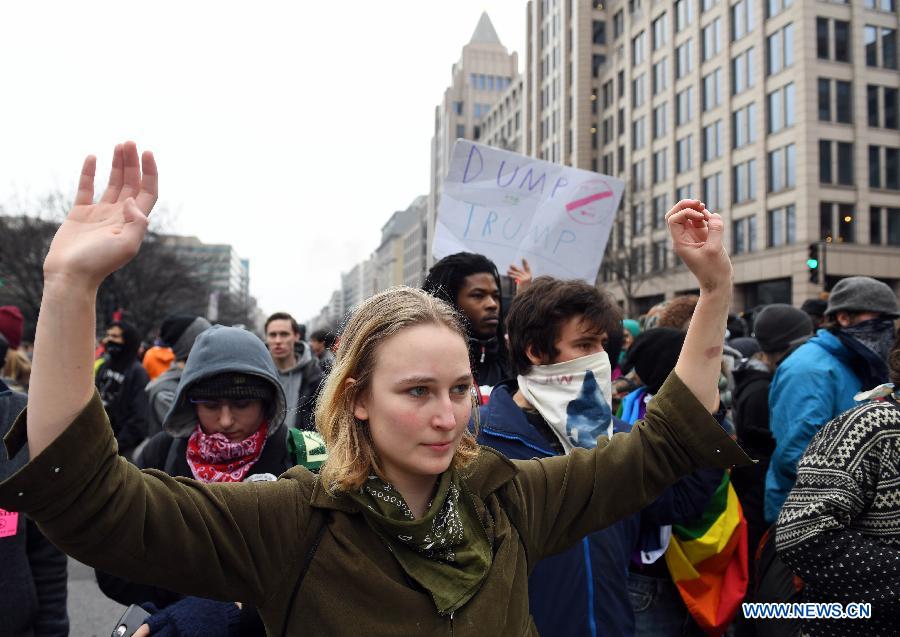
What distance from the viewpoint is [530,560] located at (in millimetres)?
1698

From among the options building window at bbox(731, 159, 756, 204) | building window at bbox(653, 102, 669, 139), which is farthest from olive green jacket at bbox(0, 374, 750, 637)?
building window at bbox(653, 102, 669, 139)

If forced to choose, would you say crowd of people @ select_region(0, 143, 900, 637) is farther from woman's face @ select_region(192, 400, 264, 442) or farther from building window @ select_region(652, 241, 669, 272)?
building window @ select_region(652, 241, 669, 272)

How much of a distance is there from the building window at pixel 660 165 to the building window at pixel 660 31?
7560 mm

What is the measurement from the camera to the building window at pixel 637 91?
48.5 m

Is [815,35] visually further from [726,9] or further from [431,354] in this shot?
[431,354]

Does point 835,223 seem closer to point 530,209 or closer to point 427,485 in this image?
point 530,209

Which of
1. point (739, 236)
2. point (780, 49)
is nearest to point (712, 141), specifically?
point (739, 236)

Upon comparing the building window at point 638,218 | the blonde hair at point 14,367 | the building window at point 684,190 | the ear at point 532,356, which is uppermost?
the building window at point 684,190

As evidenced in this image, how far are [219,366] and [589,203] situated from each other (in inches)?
141

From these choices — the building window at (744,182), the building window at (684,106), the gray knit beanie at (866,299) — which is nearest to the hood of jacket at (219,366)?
the gray knit beanie at (866,299)

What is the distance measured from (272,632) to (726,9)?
45.3 meters

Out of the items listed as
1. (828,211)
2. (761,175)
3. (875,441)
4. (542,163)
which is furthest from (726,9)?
(875,441)

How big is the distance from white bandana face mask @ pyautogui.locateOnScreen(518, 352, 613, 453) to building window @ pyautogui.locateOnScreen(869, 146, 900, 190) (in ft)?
129

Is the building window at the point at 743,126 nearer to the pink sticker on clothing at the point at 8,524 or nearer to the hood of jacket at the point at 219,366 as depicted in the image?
the hood of jacket at the point at 219,366
